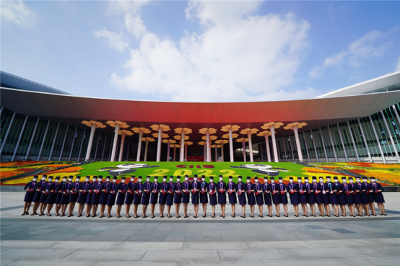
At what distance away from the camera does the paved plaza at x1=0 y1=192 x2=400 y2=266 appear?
11.6 feet

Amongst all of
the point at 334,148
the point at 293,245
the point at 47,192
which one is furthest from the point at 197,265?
the point at 334,148

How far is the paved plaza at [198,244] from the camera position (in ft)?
11.6

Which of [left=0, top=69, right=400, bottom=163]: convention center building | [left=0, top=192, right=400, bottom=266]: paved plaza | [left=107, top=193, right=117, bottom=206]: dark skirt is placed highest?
[left=0, top=69, right=400, bottom=163]: convention center building

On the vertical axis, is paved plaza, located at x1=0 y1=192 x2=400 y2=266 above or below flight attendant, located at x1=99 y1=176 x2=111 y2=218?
below

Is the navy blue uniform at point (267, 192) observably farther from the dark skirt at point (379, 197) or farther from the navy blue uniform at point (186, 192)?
the dark skirt at point (379, 197)

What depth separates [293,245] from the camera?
4.38 meters

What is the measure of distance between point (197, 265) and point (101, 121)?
34930 millimetres

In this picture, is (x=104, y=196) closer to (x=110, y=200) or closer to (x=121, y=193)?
(x=110, y=200)

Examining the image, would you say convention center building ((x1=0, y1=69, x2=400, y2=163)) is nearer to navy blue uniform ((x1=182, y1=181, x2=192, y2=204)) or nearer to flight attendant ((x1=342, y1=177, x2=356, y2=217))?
flight attendant ((x1=342, y1=177, x2=356, y2=217))

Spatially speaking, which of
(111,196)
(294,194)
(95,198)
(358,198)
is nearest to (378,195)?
(358,198)

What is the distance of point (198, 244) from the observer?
14.6 ft

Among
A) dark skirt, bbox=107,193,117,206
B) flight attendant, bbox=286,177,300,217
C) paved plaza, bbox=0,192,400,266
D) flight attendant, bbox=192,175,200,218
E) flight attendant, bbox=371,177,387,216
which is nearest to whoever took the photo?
paved plaza, bbox=0,192,400,266

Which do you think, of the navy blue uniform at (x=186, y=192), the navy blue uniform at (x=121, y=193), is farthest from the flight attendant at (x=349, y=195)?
the navy blue uniform at (x=121, y=193)

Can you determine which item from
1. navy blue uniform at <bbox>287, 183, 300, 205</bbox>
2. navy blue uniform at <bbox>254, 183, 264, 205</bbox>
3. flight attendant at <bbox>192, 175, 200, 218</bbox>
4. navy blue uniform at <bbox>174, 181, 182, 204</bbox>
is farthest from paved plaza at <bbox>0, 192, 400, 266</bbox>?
navy blue uniform at <bbox>287, 183, 300, 205</bbox>
